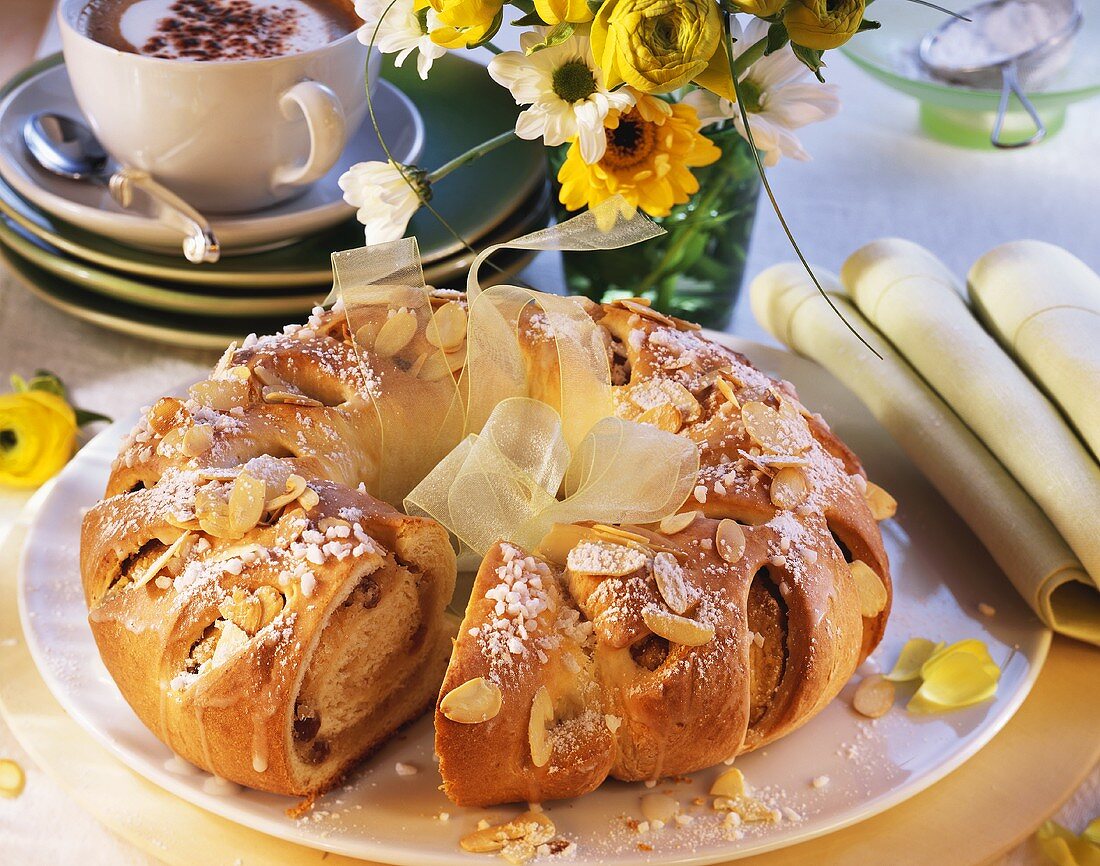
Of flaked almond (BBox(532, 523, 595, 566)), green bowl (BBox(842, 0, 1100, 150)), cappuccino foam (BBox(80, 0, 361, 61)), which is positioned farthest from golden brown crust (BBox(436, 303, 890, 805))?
green bowl (BBox(842, 0, 1100, 150))

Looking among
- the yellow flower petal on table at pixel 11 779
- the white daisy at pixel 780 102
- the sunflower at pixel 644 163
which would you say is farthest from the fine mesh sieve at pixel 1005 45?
the yellow flower petal on table at pixel 11 779

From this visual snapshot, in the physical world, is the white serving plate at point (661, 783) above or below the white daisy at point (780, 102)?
below

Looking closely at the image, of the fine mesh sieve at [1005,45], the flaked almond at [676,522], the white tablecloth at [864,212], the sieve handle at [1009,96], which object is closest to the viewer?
the flaked almond at [676,522]

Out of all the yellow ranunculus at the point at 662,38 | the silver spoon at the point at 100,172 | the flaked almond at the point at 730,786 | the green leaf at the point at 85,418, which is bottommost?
the green leaf at the point at 85,418

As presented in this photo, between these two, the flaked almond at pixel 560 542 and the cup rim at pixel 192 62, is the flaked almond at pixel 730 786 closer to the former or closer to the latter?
the flaked almond at pixel 560 542

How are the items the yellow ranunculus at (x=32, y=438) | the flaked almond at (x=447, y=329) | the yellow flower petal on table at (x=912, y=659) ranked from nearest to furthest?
the yellow flower petal on table at (x=912, y=659)
the flaked almond at (x=447, y=329)
the yellow ranunculus at (x=32, y=438)

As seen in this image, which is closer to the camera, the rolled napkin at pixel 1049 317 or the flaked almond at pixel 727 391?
the flaked almond at pixel 727 391
